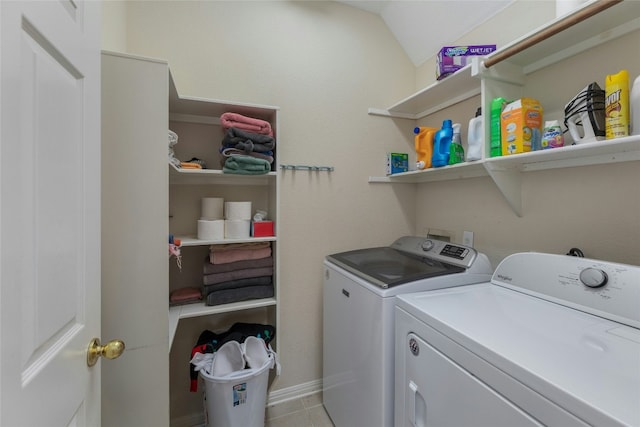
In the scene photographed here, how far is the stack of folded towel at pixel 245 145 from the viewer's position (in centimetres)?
153

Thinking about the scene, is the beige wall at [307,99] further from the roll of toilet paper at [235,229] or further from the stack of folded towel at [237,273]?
the roll of toilet paper at [235,229]

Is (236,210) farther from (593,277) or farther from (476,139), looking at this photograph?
(593,277)

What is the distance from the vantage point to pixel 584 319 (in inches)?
36.2

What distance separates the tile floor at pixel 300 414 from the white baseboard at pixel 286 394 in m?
0.03

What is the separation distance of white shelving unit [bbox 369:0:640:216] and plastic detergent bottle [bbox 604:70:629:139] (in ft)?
0.17

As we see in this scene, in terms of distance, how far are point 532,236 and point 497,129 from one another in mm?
606

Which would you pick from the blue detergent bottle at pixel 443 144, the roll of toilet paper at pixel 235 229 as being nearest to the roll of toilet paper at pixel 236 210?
the roll of toilet paper at pixel 235 229

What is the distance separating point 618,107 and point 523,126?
0.98 feet

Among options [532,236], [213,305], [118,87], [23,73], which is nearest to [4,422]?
[23,73]

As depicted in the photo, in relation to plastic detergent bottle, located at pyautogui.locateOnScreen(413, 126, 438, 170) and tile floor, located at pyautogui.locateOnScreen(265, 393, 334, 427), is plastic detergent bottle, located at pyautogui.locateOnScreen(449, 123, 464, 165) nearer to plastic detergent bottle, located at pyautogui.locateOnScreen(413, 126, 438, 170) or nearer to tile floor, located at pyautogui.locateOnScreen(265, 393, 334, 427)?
plastic detergent bottle, located at pyautogui.locateOnScreen(413, 126, 438, 170)

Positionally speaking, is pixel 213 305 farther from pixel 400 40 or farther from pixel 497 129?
pixel 400 40

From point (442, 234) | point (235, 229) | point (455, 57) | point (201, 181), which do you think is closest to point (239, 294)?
point (235, 229)

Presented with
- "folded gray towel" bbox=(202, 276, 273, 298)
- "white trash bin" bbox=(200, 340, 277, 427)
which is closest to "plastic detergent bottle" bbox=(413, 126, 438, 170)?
"folded gray towel" bbox=(202, 276, 273, 298)

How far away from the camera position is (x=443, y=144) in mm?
1646
